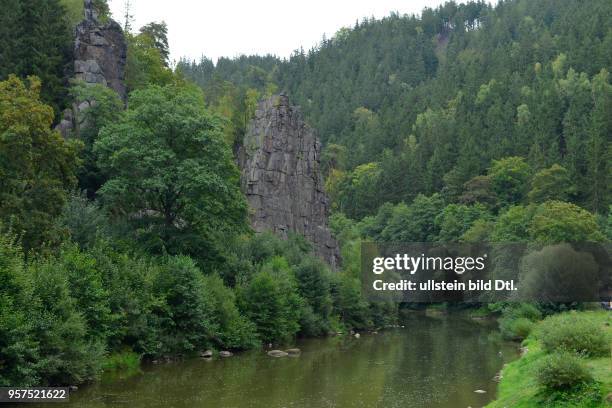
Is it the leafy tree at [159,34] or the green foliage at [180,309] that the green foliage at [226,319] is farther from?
the leafy tree at [159,34]

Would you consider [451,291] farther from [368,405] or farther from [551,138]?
[368,405]

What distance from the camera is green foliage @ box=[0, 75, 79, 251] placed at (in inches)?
1645

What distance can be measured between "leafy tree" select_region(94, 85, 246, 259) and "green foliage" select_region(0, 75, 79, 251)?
10324mm

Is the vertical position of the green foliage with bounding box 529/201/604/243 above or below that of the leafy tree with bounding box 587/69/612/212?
below

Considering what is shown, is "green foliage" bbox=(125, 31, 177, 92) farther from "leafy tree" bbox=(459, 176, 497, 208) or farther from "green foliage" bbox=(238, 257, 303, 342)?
"leafy tree" bbox=(459, 176, 497, 208)

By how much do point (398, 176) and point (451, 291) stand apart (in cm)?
5254

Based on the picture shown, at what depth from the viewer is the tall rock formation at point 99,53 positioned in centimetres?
7012

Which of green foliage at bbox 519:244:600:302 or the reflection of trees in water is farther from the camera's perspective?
green foliage at bbox 519:244:600:302

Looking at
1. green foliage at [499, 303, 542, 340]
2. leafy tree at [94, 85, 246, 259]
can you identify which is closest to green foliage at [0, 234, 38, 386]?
leafy tree at [94, 85, 246, 259]

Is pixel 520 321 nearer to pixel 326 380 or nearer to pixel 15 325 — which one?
pixel 326 380

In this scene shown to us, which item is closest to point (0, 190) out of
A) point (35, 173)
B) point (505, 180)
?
point (35, 173)

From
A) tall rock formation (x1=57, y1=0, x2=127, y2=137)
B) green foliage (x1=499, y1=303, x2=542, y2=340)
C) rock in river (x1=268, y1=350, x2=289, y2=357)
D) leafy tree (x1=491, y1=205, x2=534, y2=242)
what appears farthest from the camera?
leafy tree (x1=491, y1=205, x2=534, y2=242)

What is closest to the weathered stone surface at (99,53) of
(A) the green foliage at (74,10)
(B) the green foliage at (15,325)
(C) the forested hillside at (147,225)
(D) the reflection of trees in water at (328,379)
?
(C) the forested hillside at (147,225)

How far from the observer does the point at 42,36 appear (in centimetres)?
6812
